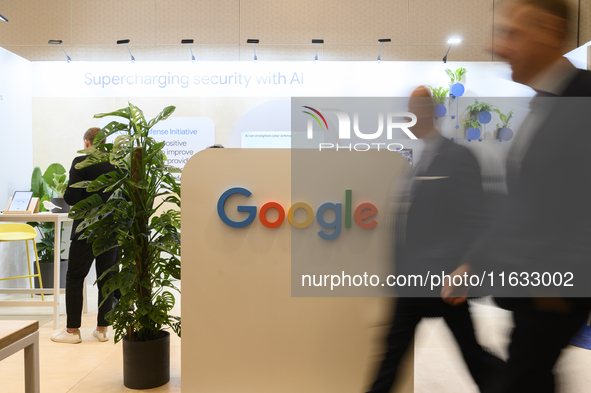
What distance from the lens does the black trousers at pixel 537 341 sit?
118 centimetres

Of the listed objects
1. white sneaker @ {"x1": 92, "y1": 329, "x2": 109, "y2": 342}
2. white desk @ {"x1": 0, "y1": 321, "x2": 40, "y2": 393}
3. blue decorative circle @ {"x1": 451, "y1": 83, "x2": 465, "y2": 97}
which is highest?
blue decorative circle @ {"x1": 451, "y1": 83, "x2": 465, "y2": 97}

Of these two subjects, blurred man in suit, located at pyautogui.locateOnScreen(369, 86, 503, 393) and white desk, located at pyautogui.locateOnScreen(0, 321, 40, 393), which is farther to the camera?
blurred man in suit, located at pyautogui.locateOnScreen(369, 86, 503, 393)

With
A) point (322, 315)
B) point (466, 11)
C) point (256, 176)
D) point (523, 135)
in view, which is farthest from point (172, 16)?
point (523, 135)

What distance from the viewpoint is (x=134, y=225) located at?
2.48 m

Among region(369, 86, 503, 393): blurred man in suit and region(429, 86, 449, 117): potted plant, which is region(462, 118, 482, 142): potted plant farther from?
region(369, 86, 503, 393): blurred man in suit

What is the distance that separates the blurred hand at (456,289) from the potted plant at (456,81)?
4804mm

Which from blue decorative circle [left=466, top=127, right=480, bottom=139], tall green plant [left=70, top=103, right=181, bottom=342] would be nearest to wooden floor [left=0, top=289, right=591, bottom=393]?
tall green plant [left=70, top=103, right=181, bottom=342]

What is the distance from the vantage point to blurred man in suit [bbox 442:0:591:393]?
1.17 m

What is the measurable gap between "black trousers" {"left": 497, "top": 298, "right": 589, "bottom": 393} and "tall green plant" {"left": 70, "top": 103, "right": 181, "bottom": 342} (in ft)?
5.63

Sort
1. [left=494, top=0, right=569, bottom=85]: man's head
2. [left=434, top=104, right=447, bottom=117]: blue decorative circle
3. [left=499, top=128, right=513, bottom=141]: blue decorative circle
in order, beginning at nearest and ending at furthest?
[left=494, top=0, right=569, bottom=85]: man's head → [left=499, top=128, right=513, bottom=141]: blue decorative circle → [left=434, top=104, right=447, bottom=117]: blue decorative circle

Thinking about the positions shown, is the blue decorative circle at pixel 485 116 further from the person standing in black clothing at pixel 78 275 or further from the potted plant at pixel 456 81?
the person standing in black clothing at pixel 78 275

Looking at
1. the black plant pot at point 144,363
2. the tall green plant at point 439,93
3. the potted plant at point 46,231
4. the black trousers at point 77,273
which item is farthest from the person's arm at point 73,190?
the tall green plant at point 439,93

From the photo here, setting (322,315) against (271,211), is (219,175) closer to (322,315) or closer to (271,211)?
(271,211)

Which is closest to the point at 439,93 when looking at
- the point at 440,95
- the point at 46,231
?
the point at 440,95
